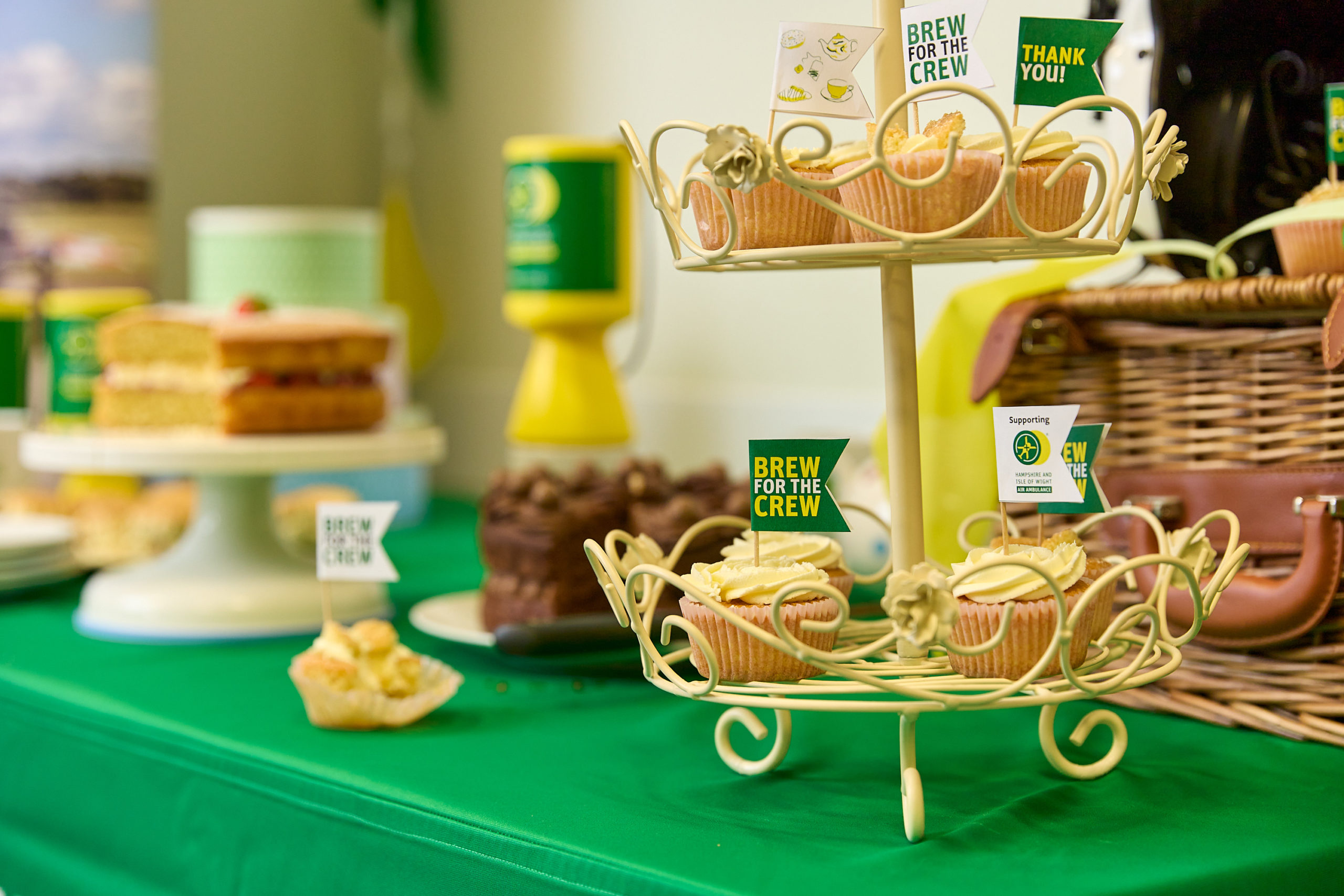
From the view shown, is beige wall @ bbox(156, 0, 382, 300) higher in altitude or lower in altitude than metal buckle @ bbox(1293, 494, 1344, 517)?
higher

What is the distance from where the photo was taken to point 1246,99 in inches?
37.7

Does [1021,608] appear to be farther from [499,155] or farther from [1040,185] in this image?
[499,155]

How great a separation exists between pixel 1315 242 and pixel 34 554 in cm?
124

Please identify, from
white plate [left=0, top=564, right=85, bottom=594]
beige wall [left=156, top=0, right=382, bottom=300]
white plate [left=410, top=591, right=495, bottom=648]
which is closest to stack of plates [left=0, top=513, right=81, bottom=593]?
white plate [left=0, top=564, right=85, bottom=594]

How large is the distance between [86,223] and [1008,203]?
1.79 m

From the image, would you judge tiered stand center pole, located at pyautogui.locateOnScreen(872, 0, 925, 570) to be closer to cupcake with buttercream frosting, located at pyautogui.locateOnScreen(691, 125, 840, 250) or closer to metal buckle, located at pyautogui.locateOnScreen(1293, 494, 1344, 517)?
cupcake with buttercream frosting, located at pyautogui.locateOnScreen(691, 125, 840, 250)

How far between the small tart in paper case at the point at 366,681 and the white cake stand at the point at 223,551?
1.08ft

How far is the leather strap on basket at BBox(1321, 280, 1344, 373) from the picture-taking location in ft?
2.69

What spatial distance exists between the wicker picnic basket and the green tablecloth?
1.6 inches

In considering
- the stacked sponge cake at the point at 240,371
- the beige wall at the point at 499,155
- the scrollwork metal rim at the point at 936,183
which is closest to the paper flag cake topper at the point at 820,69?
the scrollwork metal rim at the point at 936,183

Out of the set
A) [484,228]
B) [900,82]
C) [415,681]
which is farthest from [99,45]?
[900,82]

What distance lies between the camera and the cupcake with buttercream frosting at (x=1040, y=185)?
707mm

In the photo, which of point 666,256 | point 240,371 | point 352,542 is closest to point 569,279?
point 666,256

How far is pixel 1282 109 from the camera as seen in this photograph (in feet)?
3.16
